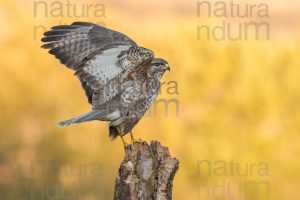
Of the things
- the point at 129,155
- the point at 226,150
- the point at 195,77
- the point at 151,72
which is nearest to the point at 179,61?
the point at 195,77

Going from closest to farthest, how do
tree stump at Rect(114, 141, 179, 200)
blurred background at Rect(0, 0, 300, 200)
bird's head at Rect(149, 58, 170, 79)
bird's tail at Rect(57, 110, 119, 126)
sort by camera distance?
1. tree stump at Rect(114, 141, 179, 200)
2. bird's tail at Rect(57, 110, 119, 126)
3. bird's head at Rect(149, 58, 170, 79)
4. blurred background at Rect(0, 0, 300, 200)

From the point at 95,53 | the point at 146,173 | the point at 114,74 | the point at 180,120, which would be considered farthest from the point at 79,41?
the point at 180,120

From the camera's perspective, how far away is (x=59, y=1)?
63.6 feet

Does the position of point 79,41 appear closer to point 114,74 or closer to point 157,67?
point 114,74

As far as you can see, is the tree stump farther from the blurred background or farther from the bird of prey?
the blurred background

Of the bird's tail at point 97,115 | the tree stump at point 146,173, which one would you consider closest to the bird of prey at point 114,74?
the bird's tail at point 97,115

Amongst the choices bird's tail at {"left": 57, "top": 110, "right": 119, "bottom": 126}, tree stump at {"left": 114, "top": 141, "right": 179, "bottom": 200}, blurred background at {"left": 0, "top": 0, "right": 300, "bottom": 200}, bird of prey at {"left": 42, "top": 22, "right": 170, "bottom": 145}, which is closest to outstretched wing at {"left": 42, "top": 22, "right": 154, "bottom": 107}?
bird of prey at {"left": 42, "top": 22, "right": 170, "bottom": 145}

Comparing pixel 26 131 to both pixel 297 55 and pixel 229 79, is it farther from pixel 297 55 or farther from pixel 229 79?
pixel 297 55

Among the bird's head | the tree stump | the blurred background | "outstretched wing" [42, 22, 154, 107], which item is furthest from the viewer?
the blurred background

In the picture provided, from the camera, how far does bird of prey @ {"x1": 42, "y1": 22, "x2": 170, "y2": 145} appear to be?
1045 centimetres

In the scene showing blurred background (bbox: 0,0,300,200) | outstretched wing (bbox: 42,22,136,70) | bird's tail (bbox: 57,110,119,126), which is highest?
outstretched wing (bbox: 42,22,136,70)

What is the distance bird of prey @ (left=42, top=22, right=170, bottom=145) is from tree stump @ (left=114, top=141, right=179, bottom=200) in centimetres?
148

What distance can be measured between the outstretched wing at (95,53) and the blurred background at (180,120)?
193 inches

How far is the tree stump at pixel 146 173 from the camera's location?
8656mm
